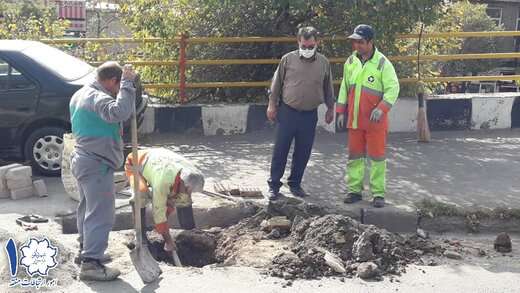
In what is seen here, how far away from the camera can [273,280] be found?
495cm

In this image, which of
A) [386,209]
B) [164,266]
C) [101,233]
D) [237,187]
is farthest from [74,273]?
[386,209]

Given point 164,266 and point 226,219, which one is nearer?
point 164,266

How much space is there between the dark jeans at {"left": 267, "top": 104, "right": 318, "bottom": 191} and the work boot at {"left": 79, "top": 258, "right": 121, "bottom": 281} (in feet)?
7.92

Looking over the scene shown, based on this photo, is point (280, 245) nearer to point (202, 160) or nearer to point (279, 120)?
point (279, 120)

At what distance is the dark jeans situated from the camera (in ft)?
22.3

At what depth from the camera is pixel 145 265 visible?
16.3ft

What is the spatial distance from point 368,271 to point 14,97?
4.69m

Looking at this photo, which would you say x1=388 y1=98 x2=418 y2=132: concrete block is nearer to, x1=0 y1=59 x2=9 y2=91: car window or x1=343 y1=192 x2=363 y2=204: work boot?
x1=343 y1=192 x2=363 y2=204: work boot

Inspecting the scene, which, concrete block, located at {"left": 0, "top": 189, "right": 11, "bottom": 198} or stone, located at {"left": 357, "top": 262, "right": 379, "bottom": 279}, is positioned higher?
concrete block, located at {"left": 0, "top": 189, "right": 11, "bottom": 198}

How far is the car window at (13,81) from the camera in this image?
7508 mm

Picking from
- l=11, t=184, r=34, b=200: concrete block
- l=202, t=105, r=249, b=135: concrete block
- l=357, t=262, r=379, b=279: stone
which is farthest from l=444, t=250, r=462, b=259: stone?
l=202, t=105, r=249, b=135: concrete block

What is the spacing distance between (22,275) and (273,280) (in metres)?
1.84

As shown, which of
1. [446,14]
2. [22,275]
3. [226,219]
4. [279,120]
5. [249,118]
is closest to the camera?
[22,275]

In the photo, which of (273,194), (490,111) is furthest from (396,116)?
(273,194)
